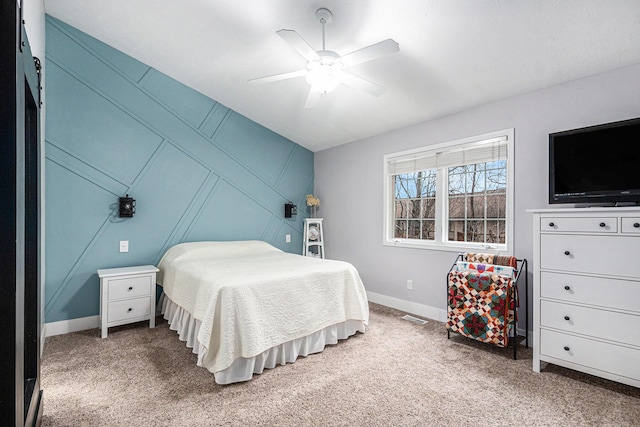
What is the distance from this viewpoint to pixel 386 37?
2.51 meters

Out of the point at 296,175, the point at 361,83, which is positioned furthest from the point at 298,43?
the point at 296,175

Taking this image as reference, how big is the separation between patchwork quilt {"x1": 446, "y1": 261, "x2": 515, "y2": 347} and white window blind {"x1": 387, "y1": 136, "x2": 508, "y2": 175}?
1092 millimetres

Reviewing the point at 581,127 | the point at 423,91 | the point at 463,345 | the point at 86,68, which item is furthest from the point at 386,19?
the point at 86,68

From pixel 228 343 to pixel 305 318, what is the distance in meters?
0.68

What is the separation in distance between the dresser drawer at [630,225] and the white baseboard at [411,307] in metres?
1.84

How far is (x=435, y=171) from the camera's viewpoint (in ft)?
12.3

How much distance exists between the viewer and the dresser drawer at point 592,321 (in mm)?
1992

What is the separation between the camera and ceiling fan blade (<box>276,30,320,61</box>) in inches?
77.1

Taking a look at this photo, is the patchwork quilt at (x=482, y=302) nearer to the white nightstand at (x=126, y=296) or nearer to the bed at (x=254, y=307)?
the bed at (x=254, y=307)

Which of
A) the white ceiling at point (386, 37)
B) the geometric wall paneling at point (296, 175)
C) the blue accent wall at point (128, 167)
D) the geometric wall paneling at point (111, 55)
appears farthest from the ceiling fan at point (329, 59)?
the geometric wall paneling at point (296, 175)

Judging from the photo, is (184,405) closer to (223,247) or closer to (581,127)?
(223,247)

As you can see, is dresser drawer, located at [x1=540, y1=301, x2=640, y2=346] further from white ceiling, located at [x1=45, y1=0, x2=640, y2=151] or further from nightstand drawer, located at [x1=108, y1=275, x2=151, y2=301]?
nightstand drawer, located at [x1=108, y1=275, x2=151, y2=301]

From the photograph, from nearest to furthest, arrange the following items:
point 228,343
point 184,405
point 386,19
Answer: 1. point 184,405
2. point 228,343
3. point 386,19

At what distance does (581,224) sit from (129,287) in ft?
12.5
